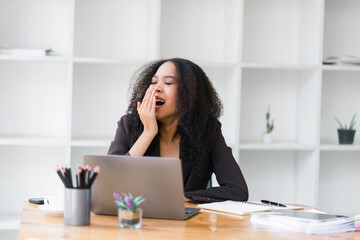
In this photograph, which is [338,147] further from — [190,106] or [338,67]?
[190,106]

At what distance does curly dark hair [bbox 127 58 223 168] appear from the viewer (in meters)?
2.73

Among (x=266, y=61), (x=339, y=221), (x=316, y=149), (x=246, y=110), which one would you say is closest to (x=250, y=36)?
(x=266, y=61)

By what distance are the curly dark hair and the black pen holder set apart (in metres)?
1.00

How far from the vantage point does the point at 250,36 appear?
414 cm

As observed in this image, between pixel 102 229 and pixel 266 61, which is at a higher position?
pixel 266 61

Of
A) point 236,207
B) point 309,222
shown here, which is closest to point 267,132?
point 236,207

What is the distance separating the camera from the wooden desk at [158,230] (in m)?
1.66

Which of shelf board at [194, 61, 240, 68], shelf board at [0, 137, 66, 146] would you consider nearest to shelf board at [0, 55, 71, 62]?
shelf board at [0, 137, 66, 146]

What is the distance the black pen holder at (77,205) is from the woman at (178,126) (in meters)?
0.88

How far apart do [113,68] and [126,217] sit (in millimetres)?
2345

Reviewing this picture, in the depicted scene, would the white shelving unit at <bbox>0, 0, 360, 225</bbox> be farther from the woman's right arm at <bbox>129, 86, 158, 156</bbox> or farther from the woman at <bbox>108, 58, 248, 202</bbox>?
the woman's right arm at <bbox>129, 86, 158, 156</bbox>

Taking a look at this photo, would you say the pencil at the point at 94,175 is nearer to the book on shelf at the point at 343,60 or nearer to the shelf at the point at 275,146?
the shelf at the point at 275,146

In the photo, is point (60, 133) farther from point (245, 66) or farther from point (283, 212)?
point (283, 212)

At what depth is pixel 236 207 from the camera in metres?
2.16
